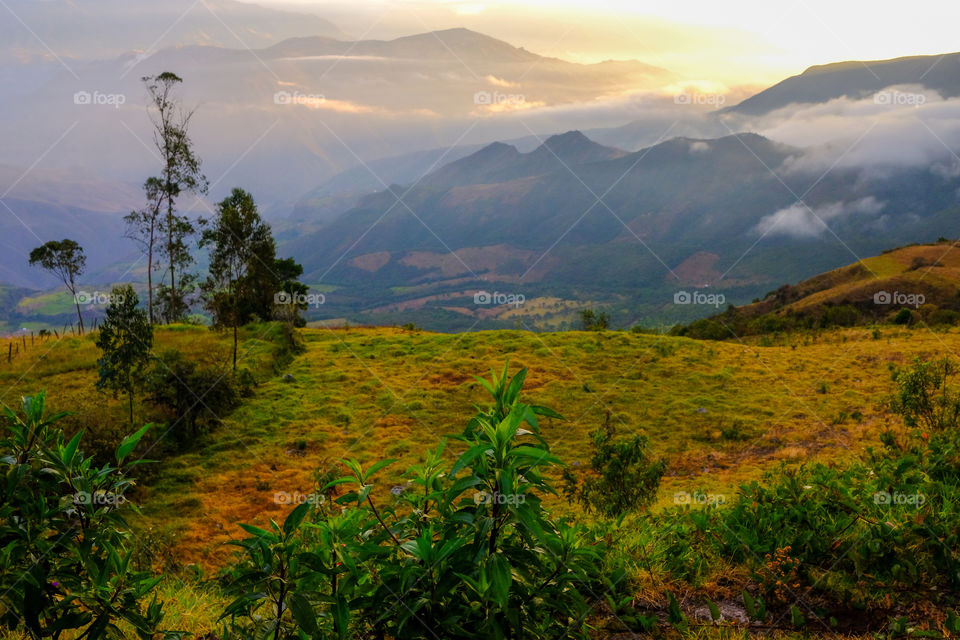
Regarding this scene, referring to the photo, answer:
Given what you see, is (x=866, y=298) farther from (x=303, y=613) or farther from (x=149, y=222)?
(x=303, y=613)

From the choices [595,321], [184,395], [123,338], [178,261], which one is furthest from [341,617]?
[178,261]

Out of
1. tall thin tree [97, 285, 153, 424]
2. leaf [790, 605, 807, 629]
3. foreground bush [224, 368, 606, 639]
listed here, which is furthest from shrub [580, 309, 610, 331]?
foreground bush [224, 368, 606, 639]

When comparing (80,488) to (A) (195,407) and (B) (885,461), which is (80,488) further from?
(A) (195,407)

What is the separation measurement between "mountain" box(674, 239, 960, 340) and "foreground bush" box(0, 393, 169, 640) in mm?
35385

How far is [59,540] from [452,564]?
172 cm

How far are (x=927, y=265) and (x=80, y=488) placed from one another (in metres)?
115

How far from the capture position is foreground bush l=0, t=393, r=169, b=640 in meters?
2.46

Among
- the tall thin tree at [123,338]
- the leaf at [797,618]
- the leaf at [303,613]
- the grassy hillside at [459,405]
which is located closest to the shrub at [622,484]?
the grassy hillside at [459,405]

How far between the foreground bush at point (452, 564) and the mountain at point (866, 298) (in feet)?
113

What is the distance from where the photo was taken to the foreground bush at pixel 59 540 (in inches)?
96.7

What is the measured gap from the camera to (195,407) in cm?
1794

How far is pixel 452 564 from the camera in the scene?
7.63 feet

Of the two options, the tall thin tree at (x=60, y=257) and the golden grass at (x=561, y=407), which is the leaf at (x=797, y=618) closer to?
the golden grass at (x=561, y=407)

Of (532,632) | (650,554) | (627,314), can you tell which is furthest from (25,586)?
(627,314)
